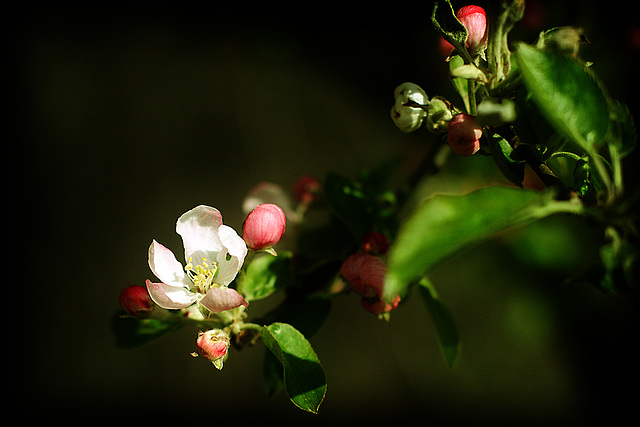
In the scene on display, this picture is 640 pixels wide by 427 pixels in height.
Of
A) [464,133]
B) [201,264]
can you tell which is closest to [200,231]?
[201,264]

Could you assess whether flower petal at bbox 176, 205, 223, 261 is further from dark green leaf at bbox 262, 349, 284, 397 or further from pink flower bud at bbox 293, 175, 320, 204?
pink flower bud at bbox 293, 175, 320, 204

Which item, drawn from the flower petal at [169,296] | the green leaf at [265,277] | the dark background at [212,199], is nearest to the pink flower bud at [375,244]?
the green leaf at [265,277]

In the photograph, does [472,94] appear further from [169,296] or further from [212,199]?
[212,199]

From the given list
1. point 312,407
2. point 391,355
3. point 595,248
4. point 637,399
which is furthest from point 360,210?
point 637,399

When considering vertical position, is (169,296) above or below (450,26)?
below

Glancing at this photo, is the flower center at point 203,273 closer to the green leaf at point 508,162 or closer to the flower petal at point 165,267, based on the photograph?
the flower petal at point 165,267

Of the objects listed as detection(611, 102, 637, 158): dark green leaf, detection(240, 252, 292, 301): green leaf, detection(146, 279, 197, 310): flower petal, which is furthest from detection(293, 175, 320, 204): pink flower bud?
detection(611, 102, 637, 158): dark green leaf

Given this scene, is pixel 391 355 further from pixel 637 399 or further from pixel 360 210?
pixel 360 210
